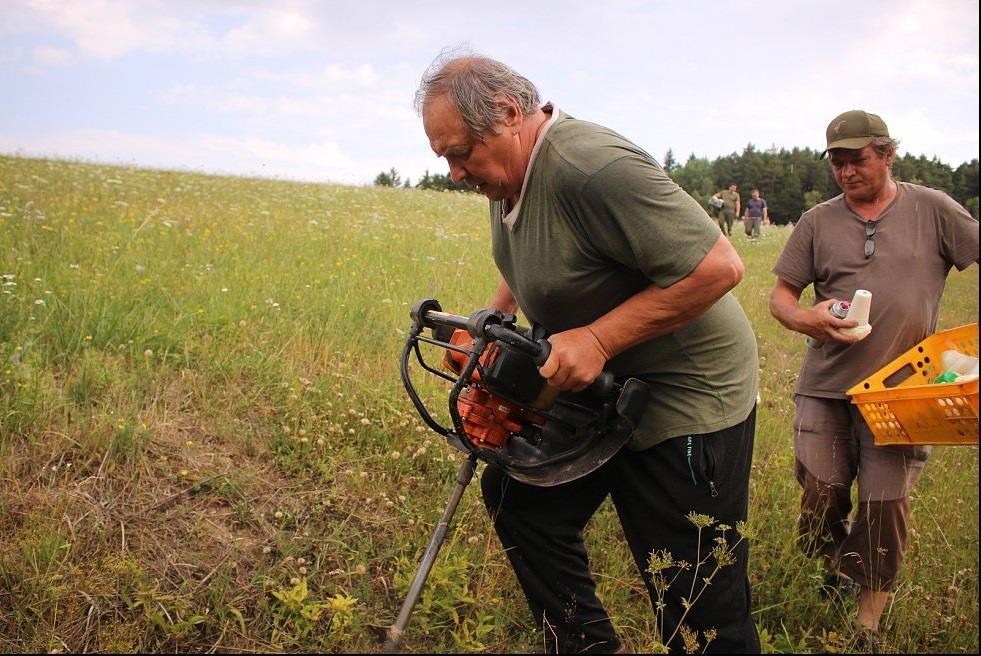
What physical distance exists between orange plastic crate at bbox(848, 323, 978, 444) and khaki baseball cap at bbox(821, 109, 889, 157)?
2.79ft

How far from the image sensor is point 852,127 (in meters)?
3.18

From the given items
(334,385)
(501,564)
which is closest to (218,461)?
(334,385)

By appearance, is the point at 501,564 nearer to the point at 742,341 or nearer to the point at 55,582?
the point at 742,341

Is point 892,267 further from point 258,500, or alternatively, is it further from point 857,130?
point 258,500

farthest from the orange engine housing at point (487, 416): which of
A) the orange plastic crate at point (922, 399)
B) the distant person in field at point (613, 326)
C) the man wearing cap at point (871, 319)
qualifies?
the man wearing cap at point (871, 319)

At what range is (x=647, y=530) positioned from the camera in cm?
244

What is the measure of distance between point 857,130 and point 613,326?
1.82 meters

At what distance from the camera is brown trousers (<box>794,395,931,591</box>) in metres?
3.15

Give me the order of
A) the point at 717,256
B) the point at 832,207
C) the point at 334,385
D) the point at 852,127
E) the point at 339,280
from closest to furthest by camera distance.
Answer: the point at 717,256 → the point at 852,127 → the point at 832,207 → the point at 334,385 → the point at 339,280

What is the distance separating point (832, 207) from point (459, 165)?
2.06 m

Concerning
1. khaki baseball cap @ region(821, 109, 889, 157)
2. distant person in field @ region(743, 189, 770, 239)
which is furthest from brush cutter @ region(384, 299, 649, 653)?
distant person in field @ region(743, 189, 770, 239)

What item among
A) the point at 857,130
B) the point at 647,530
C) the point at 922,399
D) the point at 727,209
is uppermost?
the point at 727,209

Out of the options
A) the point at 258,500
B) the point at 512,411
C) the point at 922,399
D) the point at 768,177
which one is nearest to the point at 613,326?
the point at 512,411

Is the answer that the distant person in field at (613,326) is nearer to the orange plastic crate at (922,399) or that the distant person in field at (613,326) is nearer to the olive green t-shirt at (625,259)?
the olive green t-shirt at (625,259)
